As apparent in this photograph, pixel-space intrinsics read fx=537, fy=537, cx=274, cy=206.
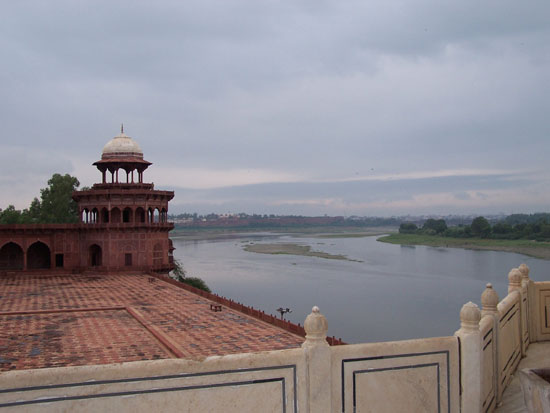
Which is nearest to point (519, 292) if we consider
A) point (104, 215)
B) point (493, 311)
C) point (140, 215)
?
point (493, 311)

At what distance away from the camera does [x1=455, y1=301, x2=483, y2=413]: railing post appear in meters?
5.27

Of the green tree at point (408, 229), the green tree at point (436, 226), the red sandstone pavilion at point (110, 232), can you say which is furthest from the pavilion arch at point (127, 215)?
the green tree at point (408, 229)

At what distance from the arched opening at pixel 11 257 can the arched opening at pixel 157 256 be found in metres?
6.85

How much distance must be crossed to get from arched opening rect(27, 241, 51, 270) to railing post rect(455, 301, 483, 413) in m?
27.0

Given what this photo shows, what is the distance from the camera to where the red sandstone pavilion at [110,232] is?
26688 mm

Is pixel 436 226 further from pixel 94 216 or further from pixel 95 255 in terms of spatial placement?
pixel 94 216

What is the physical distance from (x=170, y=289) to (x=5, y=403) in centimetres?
1760

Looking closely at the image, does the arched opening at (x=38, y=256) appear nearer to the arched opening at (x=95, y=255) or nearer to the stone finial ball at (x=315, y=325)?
the arched opening at (x=95, y=255)

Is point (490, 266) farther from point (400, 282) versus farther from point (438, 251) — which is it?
point (438, 251)

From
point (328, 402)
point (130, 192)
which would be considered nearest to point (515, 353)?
point (328, 402)

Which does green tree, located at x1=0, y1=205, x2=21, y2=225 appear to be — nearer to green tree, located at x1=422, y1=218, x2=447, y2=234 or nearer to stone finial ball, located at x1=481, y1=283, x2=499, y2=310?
stone finial ball, located at x1=481, y1=283, x2=499, y2=310

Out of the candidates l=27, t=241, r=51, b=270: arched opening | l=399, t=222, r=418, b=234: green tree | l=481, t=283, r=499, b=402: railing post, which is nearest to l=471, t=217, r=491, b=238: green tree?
l=399, t=222, r=418, b=234: green tree

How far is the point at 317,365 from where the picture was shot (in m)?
4.68

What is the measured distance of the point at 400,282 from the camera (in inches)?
1684
